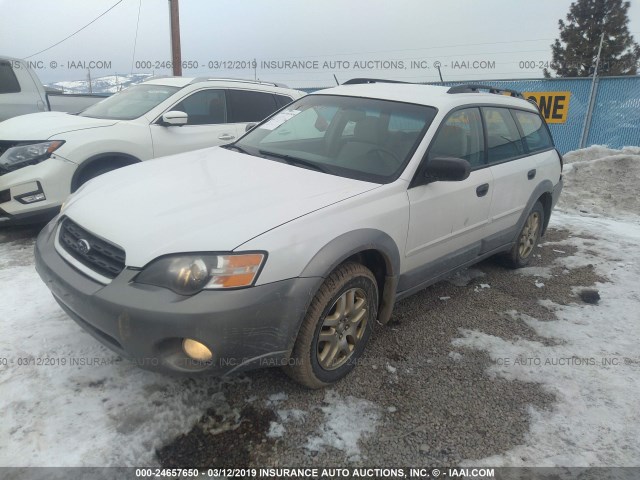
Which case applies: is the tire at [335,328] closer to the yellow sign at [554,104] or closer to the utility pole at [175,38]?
the yellow sign at [554,104]

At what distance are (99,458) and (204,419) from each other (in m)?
0.49

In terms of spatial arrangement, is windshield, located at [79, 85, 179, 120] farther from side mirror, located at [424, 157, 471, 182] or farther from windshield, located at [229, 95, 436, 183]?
side mirror, located at [424, 157, 471, 182]

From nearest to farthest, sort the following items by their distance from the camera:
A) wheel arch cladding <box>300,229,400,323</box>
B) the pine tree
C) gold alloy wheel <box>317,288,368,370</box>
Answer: wheel arch cladding <box>300,229,400,323</box>
gold alloy wheel <box>317,288,368,370</box>
the pine tree

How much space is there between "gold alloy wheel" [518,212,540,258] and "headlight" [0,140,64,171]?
182 inches

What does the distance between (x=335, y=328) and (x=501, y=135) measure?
2.43 m

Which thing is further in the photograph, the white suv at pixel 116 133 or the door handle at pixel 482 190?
the white suv at pixel 116 133

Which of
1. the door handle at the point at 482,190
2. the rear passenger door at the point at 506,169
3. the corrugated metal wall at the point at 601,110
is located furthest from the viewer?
the corrugated metal wall at the point at 601,110

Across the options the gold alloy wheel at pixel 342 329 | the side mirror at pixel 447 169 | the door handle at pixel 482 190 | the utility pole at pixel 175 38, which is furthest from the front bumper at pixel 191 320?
the utility pole at pixel 175 38

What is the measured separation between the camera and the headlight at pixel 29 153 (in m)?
4.38

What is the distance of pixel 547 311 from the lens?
3.81m

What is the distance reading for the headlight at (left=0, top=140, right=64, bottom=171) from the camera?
4.38 metres

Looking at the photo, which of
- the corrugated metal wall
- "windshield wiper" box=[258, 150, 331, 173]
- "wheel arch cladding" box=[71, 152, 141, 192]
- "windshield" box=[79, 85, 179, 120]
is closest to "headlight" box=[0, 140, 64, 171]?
"wheel arch cladding" box=[71, 152, 141, 192]

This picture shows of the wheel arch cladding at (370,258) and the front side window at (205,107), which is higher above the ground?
the front side window at (205,107)

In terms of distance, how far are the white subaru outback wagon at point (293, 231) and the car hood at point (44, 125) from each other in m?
2.00
